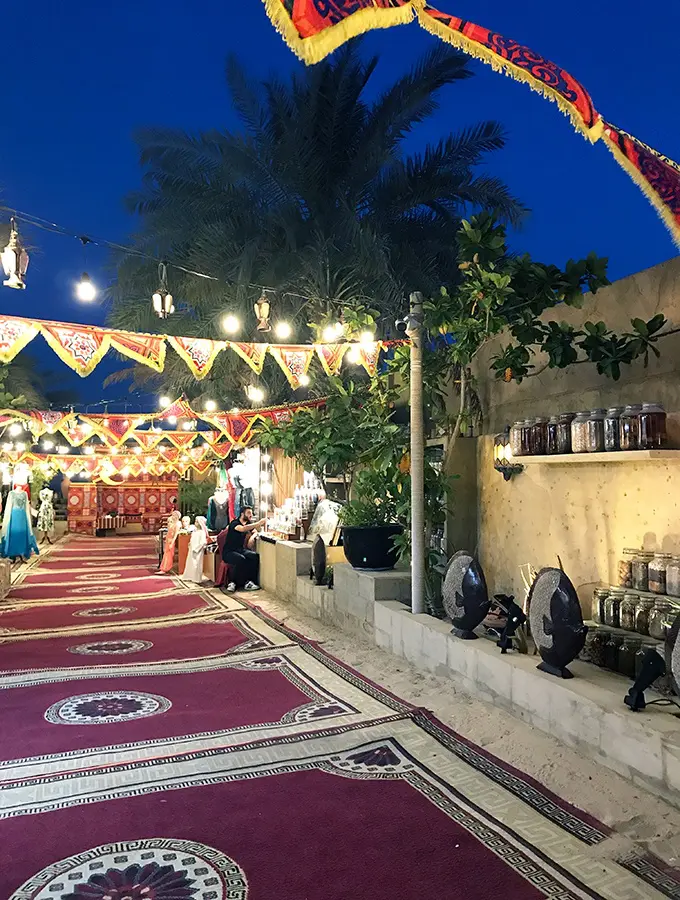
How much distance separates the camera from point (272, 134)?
1133cm

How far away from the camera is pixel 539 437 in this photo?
4.61 meters

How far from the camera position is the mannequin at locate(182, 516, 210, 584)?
35.7 feet

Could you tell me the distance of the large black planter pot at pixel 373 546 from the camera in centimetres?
622

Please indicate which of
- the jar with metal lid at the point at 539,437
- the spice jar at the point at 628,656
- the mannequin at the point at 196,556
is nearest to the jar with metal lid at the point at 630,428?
the jar with metal lid at the point at 539,437

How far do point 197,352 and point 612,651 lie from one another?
4.95 metres

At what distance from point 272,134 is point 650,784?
1107cm

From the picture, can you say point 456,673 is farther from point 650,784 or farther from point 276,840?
point 276,840

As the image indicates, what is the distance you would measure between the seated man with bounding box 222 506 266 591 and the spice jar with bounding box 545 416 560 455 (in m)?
6.06

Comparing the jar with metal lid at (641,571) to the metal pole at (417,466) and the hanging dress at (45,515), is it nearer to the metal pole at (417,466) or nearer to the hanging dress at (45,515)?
the metal pole at (417,466)

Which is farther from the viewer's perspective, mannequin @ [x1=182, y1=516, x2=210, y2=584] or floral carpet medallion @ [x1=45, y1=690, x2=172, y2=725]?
mannequin @ [x1=182, y1=516, x2=210, y2=584]

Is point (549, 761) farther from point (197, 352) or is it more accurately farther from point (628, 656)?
point (197, 352)

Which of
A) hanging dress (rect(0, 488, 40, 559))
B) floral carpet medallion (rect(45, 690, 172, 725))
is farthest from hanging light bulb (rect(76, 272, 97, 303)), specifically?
hanging dress (rect(0, 488, 40, 559))

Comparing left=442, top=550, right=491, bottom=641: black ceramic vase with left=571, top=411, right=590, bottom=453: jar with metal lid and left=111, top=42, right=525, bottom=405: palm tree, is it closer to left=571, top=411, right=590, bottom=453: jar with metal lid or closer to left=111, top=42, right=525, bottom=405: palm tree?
left=571, top=411, right=590, bottom=453: jar with metal lid

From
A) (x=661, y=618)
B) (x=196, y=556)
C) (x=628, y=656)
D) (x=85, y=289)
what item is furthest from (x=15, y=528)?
(x=661, y=618)
